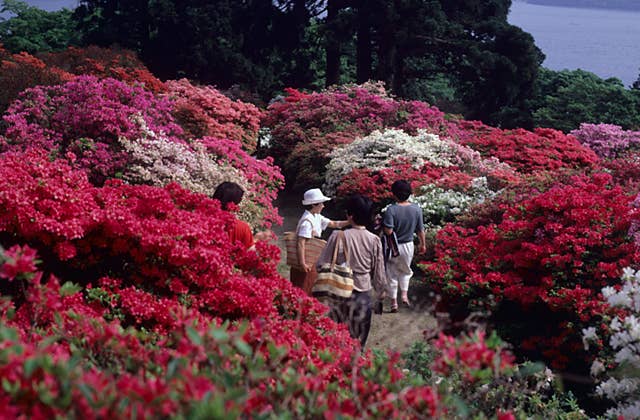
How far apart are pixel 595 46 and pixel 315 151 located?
1570 inches

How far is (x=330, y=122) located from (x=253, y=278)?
9566mm

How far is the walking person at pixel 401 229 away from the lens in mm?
6488

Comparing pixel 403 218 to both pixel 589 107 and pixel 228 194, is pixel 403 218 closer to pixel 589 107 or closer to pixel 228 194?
pixel 228 194

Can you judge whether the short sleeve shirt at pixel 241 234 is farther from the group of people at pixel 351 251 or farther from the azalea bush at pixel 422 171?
the azalea bush at pixel 422 171

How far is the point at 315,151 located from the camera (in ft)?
40.5

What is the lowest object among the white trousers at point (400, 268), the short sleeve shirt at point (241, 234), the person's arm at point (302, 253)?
the white trousers at point (400, 268)

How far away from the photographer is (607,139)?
51.2 feet

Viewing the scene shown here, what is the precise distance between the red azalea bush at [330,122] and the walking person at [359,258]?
7173mm

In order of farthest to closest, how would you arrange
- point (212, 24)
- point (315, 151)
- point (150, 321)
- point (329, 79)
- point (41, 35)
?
1. point (41, 35)
2. point (329, 79)
3. point (212, 24)
4. point (315, 151)
5. point (150, 321)

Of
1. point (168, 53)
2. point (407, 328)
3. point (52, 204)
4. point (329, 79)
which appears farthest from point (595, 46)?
point (52, 204)

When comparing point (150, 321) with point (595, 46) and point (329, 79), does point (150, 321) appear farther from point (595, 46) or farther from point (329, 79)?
point (595, 46)

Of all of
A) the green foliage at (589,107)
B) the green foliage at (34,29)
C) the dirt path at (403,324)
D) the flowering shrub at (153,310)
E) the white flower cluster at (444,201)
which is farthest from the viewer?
the green foliage at (34,29)

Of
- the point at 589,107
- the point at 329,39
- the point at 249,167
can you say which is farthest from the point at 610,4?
the point at 249,167

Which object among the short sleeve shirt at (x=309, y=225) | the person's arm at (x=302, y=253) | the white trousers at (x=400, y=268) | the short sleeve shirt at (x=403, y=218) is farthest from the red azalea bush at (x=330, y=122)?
the person's arm at (x=302, y=253)
